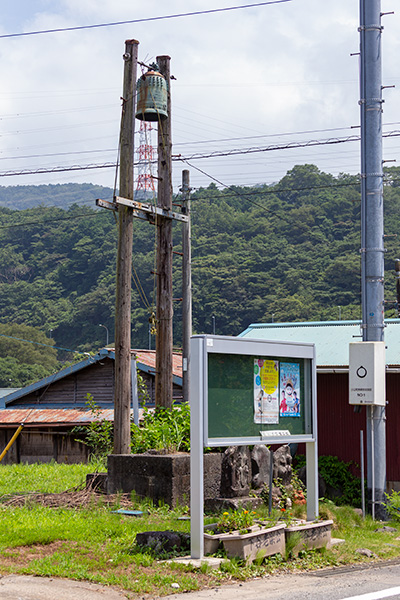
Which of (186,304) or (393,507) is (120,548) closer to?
(393,507)

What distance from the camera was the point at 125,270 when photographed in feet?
45.2

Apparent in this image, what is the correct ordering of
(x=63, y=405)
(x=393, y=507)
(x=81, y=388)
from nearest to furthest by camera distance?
(x=393, y=507), (x=81, y=388), (x=63, y=405)

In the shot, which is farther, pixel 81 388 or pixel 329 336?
pixel 81 388

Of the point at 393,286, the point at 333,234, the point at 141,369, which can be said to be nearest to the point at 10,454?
the point at 141,369

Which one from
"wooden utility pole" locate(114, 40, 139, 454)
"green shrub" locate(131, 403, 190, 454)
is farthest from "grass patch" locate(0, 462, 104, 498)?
"wooden utility pole" locate(114, 40, 139, 454)

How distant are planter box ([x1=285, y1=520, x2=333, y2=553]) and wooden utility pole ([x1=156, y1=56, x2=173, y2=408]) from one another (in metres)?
5.02

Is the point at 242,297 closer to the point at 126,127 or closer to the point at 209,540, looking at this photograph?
the point at 126,127

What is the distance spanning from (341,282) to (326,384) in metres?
40.9

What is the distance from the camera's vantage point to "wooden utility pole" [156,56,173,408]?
14.6 metres

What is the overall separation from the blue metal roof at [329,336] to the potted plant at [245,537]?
7.85m

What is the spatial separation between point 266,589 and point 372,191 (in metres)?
8.03

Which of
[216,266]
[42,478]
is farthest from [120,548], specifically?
[216,266]

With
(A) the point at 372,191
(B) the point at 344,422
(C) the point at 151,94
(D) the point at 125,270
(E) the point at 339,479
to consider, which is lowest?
(E) the point at 339,479

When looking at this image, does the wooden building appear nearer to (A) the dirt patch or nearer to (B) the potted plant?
(B) the potted plant
